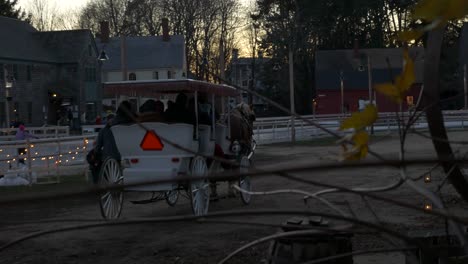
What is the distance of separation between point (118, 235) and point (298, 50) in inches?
2683

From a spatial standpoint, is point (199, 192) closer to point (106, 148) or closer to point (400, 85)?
point (106, 148)

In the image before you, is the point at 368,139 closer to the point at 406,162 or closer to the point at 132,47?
the point at 406,162

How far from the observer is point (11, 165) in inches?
840

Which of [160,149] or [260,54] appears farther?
[260,54]

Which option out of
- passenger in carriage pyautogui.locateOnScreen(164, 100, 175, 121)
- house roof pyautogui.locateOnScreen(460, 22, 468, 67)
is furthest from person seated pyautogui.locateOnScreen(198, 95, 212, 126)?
house roof pyautogui.locateOnScreen(460, 22, 468, 67)

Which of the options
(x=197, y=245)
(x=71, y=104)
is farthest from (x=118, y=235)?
(x=71, y=104)

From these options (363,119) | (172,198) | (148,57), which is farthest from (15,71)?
(363,119)

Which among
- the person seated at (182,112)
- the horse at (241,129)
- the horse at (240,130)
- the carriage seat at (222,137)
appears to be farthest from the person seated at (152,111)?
the horse at (241,129)

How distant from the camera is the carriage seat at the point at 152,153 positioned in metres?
13.1

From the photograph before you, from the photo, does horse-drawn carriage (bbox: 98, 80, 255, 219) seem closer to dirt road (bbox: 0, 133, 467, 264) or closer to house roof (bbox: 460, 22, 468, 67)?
dirt road (bbox: 0, 133, 467, 264)

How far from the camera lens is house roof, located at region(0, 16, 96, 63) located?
67.8 meters

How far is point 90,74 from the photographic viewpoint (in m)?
73.5

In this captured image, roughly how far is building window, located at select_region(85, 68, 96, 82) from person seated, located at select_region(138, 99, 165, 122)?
60059mm

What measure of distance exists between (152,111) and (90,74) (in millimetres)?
61079
